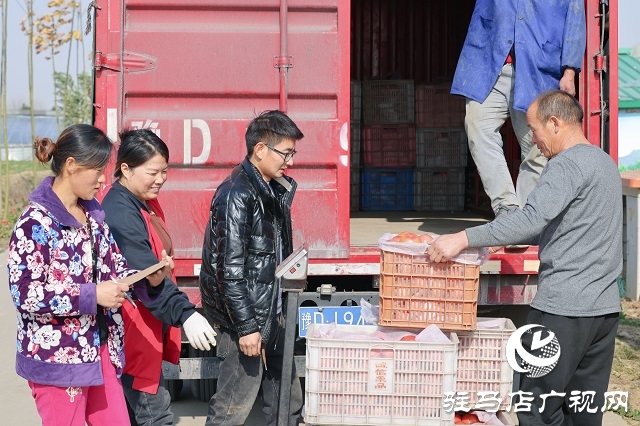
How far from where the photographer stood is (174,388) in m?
6.39

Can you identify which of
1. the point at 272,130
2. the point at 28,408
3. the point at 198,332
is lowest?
the point at 28,408

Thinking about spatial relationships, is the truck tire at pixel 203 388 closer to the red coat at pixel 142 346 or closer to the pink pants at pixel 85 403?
the red coat at pixel 142 346

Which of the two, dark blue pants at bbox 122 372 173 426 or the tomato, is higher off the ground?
the tomato

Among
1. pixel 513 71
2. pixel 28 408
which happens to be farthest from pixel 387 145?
pixel 28 408

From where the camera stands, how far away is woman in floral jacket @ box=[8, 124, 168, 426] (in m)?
3.48

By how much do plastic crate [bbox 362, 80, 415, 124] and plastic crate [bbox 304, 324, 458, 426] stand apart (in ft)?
21.2

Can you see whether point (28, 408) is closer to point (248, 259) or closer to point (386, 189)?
point (248, 259)

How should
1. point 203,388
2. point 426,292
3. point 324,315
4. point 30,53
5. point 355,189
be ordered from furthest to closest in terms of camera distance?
point 30,53, point 355,189, point 203,388, point 324,315, point 426,292

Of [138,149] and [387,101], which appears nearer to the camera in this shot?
[138,149]

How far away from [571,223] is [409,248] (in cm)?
74

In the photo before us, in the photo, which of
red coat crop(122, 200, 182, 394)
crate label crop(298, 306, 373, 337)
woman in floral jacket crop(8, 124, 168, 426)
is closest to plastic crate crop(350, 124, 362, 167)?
crate label crop(298, 306, 373, 337)

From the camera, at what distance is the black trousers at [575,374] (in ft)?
13.6

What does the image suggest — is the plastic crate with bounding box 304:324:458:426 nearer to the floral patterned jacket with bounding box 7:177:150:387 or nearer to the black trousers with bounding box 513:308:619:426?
the black trousers with bounding box 513:308:619:426

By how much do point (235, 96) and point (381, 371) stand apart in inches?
89.7
